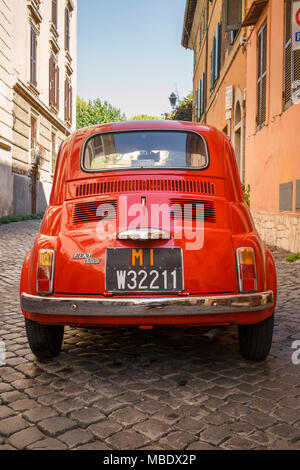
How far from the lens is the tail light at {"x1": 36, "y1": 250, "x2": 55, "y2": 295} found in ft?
9.50

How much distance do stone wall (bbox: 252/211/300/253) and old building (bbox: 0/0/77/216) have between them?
8654mm

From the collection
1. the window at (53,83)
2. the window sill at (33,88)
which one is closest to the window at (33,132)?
the window sill at (33,88)

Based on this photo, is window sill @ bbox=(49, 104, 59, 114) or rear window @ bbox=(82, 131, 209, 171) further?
window sill @ bbox=(49, 104, 59, 114)

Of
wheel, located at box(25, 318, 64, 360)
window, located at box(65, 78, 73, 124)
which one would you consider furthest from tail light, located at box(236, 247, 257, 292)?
window, located at box(65, 78, 73, 124)

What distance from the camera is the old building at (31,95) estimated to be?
15297 mm

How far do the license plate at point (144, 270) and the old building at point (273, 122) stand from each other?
5498mm

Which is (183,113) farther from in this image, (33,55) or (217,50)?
(33,55)

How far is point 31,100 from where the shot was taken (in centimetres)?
1820

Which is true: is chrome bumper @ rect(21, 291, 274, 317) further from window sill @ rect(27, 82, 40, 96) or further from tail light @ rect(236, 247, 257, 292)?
window sill @ rect(27, 82, 40, 96)

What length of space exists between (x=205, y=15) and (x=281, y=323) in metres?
21.0

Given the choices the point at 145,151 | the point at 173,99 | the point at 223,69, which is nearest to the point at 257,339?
the point at 145,151

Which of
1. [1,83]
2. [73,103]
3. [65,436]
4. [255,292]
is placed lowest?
[65,436]
